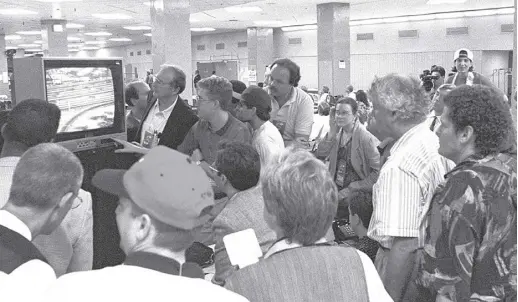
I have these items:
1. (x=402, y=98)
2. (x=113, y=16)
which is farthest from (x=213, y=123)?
(x=113, y=16)

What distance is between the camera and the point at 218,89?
4.07 metres

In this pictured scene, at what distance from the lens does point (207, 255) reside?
3.67 metres

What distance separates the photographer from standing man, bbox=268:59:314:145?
4.89m

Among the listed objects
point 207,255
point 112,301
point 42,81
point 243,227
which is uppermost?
point 42,81

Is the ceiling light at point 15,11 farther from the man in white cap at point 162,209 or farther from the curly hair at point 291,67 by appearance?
the man in white cap at point 162,209

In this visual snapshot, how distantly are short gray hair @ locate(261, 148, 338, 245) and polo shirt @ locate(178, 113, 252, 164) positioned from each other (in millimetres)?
2248

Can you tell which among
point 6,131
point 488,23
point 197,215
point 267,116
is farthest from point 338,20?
point 197,215

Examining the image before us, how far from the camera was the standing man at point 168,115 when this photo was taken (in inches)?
171

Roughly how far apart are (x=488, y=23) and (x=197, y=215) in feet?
60.5

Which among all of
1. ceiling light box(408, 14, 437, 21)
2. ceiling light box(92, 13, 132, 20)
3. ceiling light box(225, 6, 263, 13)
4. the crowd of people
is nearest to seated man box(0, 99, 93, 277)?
the crowd of people

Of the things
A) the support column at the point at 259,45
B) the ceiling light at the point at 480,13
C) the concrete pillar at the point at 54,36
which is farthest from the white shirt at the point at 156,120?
the support column at the point at 259,45

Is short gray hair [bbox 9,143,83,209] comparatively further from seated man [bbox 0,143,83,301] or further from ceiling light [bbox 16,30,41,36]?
ceiling light [bbox 16,30,41,36]

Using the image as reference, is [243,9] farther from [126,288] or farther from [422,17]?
[126,288]

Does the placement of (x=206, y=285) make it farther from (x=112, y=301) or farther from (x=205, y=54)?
(x=205, y=54)
